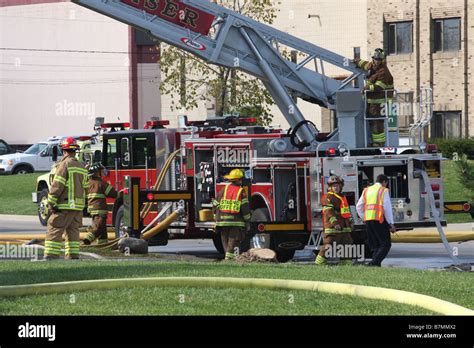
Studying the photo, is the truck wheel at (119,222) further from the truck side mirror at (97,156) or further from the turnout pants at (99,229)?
→ the truck side mirror at (97,156)

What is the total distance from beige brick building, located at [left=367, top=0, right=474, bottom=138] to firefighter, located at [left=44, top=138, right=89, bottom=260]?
2865 cm

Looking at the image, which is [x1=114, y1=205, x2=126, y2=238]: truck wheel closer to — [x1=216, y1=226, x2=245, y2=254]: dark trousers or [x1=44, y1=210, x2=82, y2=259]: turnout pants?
[x1=216, y1=226, x2=245, y2=254]: dark trousers

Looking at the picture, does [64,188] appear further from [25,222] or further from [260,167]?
[25,222]

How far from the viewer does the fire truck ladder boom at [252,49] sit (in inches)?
730

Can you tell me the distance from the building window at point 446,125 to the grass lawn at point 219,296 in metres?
30.5

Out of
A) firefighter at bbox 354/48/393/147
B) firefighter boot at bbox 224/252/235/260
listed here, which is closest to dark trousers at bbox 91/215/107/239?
firefighter boot at bbox 224/252/235/260

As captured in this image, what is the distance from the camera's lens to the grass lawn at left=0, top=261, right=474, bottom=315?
33.7ft

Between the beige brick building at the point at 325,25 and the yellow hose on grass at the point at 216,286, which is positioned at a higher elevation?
the beige brick building at the point at 325,25

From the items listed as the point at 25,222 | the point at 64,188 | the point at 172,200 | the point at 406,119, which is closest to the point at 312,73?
the point at 406,119

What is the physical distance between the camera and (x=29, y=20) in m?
69.0

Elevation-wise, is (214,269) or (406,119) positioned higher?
(406,119)

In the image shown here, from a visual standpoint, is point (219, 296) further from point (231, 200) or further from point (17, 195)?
point (17, 195)

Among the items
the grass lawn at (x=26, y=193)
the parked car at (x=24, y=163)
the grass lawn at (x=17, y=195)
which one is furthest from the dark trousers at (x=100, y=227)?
the parked car at (x=24, y=163)

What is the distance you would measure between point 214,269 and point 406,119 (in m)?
6.16
